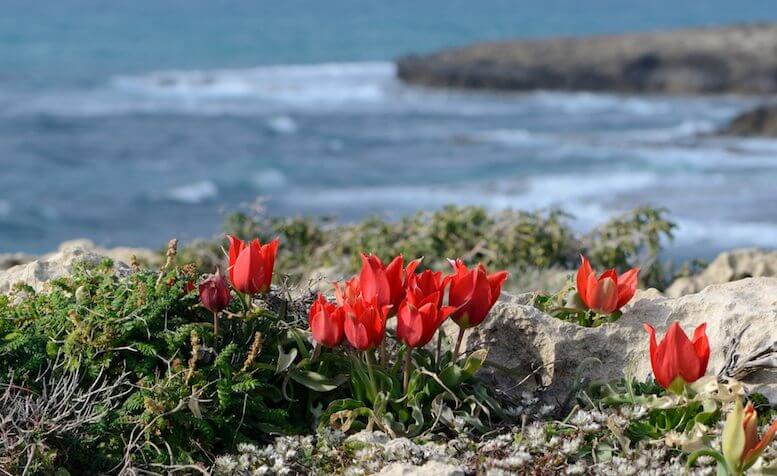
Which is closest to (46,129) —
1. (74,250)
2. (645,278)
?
(645,278)

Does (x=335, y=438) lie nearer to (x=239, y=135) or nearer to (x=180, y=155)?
(x=180, y=155)

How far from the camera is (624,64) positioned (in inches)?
1630

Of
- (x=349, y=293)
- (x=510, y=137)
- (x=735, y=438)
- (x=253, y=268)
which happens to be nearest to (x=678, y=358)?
(x=735, y=438)

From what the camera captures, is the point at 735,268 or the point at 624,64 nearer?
the point at 735,268

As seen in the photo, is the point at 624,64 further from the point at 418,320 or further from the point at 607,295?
the point at 418,320

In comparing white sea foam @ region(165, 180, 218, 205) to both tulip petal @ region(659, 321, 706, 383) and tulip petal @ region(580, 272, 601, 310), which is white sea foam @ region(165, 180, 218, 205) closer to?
tulip petal @ region(580, 272, 601, 310)

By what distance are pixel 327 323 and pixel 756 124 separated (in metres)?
27.4

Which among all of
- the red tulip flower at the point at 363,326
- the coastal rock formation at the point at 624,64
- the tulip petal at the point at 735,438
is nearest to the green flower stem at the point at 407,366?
the red tulip flower at the point at 363,326

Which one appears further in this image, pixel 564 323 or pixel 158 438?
pixel 564 323

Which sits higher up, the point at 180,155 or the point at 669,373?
the point at 669,373

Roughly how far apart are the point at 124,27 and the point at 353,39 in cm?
1330

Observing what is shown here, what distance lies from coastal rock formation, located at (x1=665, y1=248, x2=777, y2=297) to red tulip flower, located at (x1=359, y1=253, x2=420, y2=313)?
13.3 ft

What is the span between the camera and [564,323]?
11.7ft

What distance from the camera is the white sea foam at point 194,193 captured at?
22.2 meters
